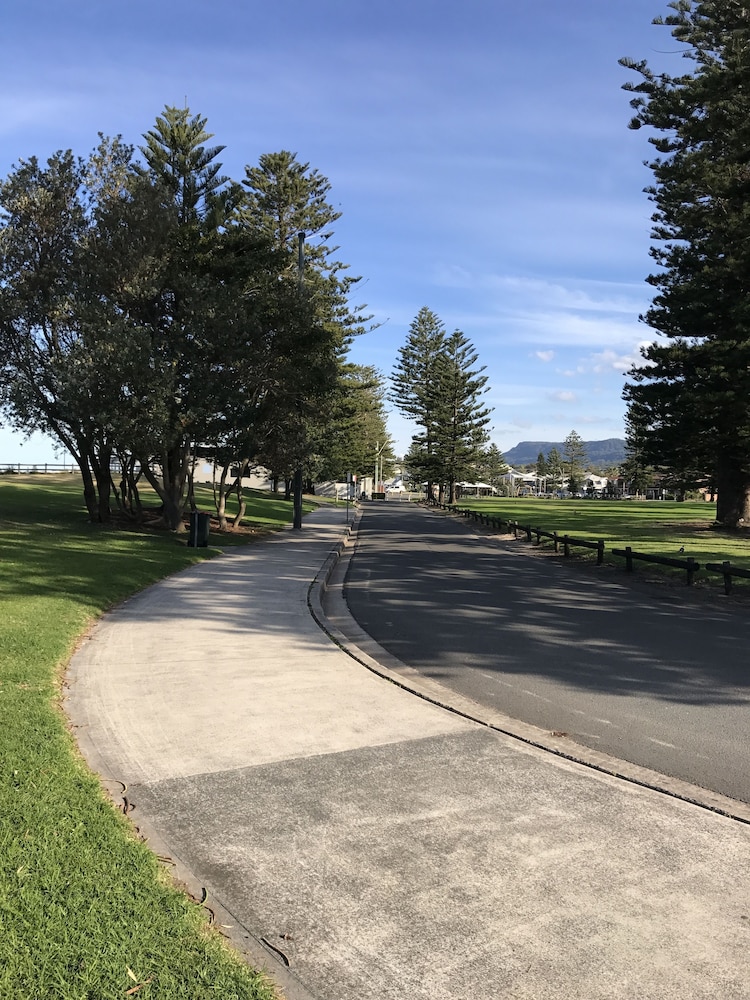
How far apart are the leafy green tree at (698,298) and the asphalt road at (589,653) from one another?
11.0 metres

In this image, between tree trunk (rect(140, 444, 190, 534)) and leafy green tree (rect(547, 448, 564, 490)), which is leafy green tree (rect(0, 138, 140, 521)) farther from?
leafy green tree (rect(547, 448, 564, 490))

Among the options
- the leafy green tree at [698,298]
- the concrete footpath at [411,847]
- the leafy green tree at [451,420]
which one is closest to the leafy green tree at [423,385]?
the leafy green tree at [451,420]

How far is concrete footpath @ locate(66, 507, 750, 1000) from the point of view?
2.72 metres

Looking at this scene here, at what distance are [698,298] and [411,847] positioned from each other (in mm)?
27138

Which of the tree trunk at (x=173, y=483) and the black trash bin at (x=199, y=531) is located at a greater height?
the tree trunk at (x=173, y=483)

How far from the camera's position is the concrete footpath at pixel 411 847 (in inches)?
107

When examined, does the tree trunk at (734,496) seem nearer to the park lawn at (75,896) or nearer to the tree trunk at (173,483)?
the tree trunk at (173,483)

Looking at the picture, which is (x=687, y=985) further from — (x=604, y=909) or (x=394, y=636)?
(x=394, y=636)

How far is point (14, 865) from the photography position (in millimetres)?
3178

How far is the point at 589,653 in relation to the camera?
8219 millimetres

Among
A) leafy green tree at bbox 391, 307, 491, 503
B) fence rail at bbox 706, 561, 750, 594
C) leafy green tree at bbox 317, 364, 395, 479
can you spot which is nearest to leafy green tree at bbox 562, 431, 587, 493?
leafy green tree at bbox 317, 364, 395, 479

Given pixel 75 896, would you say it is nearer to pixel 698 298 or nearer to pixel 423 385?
pixel 698 298

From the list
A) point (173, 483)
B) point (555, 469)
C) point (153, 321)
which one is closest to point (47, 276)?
point (153, 321)

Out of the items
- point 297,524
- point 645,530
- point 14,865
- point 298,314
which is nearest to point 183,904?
point 14,865
